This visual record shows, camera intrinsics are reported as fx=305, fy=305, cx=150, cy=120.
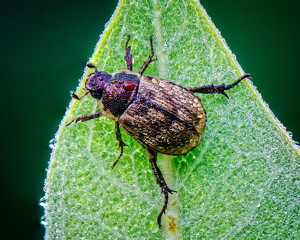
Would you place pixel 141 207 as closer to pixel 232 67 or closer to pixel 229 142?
pixel 229 142

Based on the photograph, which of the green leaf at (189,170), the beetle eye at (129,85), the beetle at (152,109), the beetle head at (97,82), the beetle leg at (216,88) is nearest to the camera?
the green leaf at (189,170)

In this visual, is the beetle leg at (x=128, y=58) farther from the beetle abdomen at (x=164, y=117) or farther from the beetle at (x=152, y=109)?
the beetle abdomen at (x=164, y=117)

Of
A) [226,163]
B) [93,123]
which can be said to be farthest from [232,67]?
[93,123]

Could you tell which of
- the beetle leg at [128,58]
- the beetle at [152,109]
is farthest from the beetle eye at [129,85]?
the beetle leg at [128,58]

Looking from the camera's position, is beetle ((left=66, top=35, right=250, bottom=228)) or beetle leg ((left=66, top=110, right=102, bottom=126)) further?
beetle ((left=66, top=35, right=250, bottom=228))

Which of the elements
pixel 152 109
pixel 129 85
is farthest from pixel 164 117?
pixel 129 85

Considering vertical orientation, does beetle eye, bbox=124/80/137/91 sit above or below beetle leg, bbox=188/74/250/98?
below

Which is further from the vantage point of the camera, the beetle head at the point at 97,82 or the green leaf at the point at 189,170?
the beetle head at the point at 97,82

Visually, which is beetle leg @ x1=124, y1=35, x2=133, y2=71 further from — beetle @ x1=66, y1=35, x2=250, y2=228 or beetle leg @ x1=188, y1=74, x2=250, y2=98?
beetle leg @ x1=188, y1=74, x2=250, y2=98

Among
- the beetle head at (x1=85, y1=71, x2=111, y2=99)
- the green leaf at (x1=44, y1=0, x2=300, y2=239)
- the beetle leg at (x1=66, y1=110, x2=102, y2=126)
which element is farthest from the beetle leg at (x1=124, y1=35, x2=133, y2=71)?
the beetle leg at (x1=66, y1=110, x2=102, y2=126)
